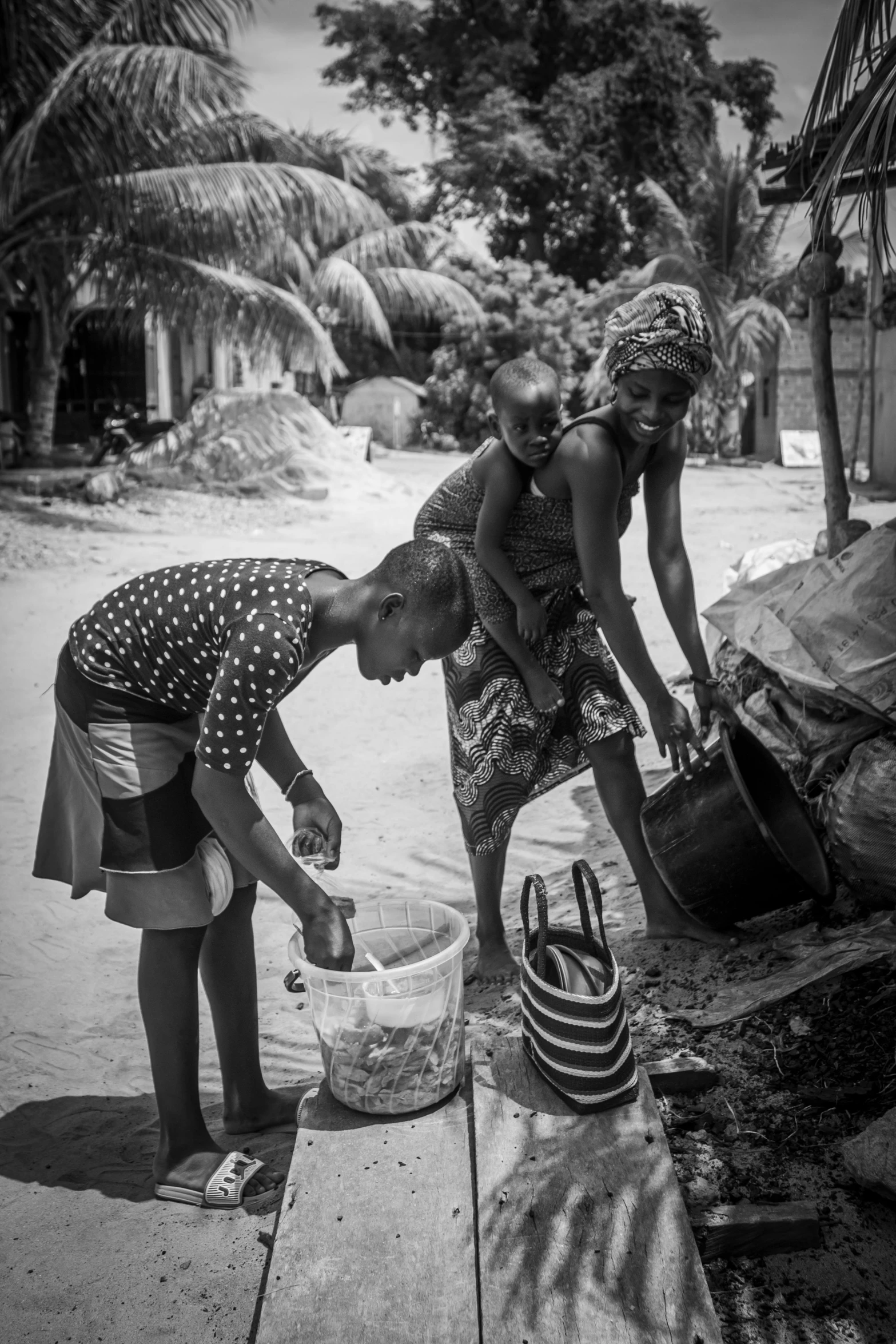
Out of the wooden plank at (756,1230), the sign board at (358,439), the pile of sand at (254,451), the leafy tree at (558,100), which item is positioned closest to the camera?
the wooden plank at (756,1230)

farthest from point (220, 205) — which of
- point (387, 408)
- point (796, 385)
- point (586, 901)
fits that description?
→ point (796, 385)

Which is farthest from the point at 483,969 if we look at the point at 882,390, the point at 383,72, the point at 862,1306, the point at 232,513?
the point at 383,72

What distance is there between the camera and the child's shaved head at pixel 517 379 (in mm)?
2709

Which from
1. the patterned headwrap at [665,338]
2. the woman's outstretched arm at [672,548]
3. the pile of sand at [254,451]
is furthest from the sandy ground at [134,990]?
the pile of sand at [254,451]

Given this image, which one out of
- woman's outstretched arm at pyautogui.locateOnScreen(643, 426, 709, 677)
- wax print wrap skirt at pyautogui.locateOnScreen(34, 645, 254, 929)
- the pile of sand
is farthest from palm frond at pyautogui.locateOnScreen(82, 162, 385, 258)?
wax print wrap skirt at pyautogui.locateOnScreen(34, 645, 254, 929)

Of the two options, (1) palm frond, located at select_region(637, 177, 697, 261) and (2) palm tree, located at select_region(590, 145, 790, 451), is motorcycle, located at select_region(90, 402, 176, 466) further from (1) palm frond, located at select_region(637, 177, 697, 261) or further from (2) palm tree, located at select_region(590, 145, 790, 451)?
(1) palm frond, located at select_region(637, 177, 697, 261)

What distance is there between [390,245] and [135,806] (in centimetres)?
2112

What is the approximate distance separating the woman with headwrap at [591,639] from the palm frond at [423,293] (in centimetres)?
1945

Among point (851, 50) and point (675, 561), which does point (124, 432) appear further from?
point (851, 50)

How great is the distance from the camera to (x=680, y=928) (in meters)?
2.99

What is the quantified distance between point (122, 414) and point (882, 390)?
432 inches

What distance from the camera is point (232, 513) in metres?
11.8

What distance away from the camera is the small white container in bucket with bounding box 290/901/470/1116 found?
2.03 meters

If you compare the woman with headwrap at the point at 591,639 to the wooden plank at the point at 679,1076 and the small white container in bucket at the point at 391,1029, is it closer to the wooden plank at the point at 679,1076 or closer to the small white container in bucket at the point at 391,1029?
the wooden plank at the point at 679,1076
